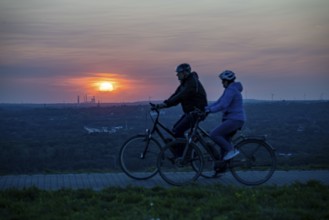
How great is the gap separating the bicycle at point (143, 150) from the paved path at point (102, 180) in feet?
0.59

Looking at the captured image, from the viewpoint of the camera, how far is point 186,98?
31.7ft

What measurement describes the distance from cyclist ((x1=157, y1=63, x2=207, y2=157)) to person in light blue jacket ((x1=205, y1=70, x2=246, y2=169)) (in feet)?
1.68

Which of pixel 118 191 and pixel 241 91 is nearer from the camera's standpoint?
pixel 118 191

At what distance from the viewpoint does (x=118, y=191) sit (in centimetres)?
839

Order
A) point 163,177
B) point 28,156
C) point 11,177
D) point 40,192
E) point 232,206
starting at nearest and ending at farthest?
1. point 232,206
2. point 40,192
3. point 163,177
4. point 11,177
5. point 28,156

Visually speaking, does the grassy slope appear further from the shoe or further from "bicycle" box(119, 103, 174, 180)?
"bicycle" box(119, 103, 174, 180)

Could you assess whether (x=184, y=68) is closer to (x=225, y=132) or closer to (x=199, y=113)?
(x=199, y=113)

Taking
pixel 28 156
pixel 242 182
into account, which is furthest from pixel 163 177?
pixel 28 156

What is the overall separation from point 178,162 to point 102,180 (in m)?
1.51

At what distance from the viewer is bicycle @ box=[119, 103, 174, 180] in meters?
9.71

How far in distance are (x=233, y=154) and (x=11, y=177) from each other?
4497mm

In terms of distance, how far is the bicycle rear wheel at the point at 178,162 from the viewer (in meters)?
9.41

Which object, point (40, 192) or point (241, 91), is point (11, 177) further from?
point (241, 91)

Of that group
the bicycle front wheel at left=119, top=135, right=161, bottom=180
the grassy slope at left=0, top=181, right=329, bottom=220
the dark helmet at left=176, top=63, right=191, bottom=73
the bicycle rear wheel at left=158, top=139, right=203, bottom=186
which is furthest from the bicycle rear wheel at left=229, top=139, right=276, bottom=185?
the dark helmet at left=176, top=63, right=191, bottom=73
